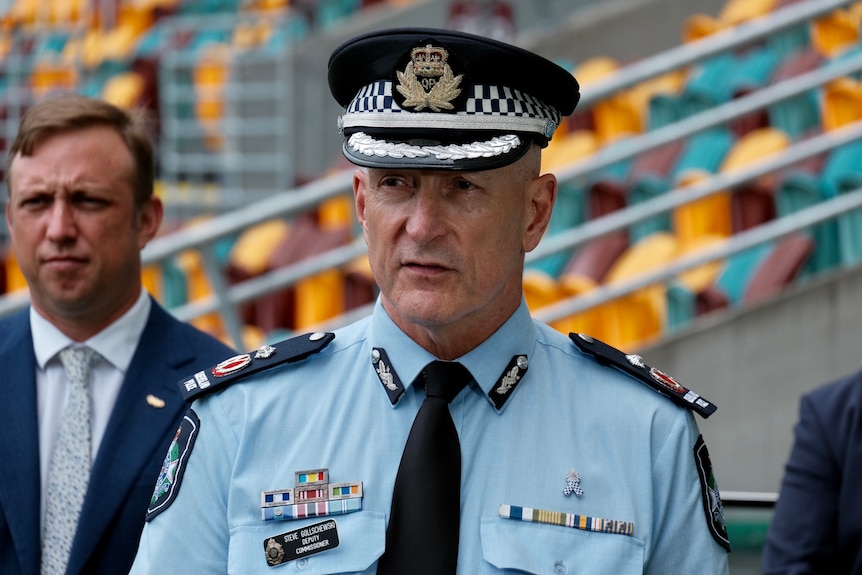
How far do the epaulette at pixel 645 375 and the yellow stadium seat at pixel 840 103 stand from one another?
3.80 meters

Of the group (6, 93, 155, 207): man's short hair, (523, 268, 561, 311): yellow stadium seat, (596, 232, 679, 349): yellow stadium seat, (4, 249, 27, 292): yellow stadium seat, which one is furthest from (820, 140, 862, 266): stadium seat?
(4, 249, 27, 292): yellow stadium seat

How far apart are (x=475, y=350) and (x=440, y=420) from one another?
124 millimetres

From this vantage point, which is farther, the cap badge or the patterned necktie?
the patterned necktie

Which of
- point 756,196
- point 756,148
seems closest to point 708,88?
point 756,148

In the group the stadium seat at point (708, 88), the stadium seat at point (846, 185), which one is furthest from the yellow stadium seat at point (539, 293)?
the stadium seat at point (708, 88)

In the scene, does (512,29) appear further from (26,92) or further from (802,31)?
(26,92)

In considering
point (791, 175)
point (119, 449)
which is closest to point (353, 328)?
point (119, 449)

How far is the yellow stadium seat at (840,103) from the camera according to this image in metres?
5.51

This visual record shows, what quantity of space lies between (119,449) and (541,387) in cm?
95

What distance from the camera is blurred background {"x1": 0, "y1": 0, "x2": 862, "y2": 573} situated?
410 centimetres

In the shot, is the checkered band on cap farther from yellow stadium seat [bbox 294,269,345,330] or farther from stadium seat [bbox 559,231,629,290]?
yellow stadium seat [bbox 294,269,345,330]

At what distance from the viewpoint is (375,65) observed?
1.91 m

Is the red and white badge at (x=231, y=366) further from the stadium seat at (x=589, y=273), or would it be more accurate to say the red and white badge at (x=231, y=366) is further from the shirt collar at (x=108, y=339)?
the stadium seat at (x=589, y=273)

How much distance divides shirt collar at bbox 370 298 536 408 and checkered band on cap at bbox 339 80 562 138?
27 cm
